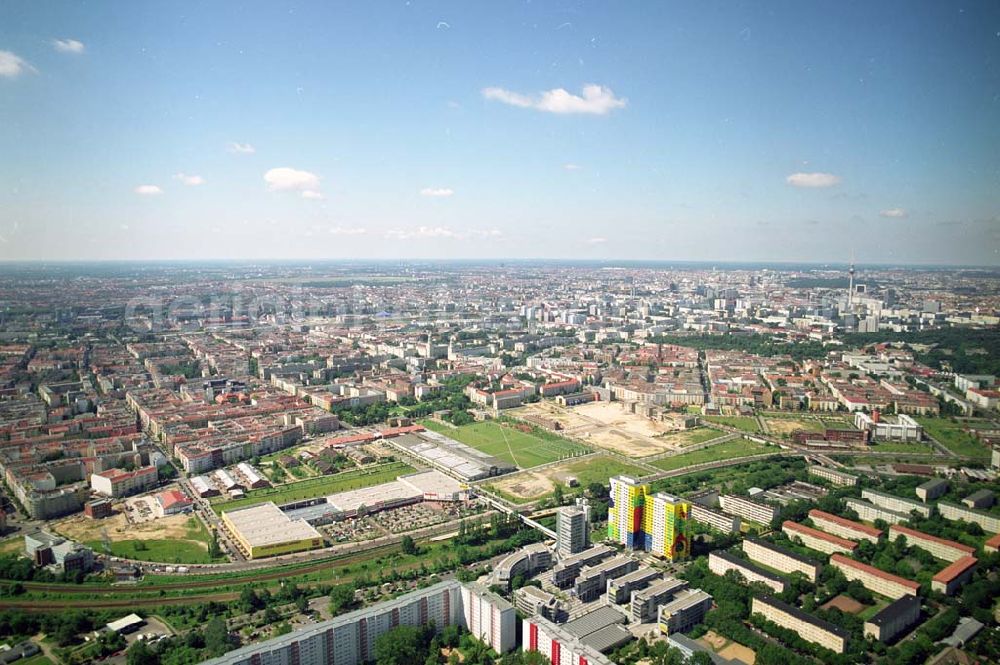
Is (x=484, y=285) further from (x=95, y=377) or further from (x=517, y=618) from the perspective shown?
(x=517, y=618)

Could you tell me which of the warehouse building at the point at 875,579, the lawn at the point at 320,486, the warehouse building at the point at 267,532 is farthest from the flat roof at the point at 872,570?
the lawn at the point at 320,486

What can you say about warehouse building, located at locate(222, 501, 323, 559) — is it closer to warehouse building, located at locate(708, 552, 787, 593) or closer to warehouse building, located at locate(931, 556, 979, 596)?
warehouse building, located at locate(708, 552, 787, 593)

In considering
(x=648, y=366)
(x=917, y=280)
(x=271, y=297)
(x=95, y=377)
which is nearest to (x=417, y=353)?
(x=648, y=366)

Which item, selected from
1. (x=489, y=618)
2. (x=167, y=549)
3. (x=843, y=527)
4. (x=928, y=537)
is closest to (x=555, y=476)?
(x=843, y=527)

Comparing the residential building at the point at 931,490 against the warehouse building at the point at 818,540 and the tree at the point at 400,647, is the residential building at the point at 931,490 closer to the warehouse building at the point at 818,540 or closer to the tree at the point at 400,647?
the warehouse building at the point at 818,540

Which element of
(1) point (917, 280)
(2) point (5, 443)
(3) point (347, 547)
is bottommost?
(3) point (347, 547)

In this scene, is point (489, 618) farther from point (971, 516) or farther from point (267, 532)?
point (971, 516)

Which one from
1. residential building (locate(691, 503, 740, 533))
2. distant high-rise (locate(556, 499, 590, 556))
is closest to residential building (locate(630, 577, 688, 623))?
distant high-rise (locate(556, 499, 590, 556))
